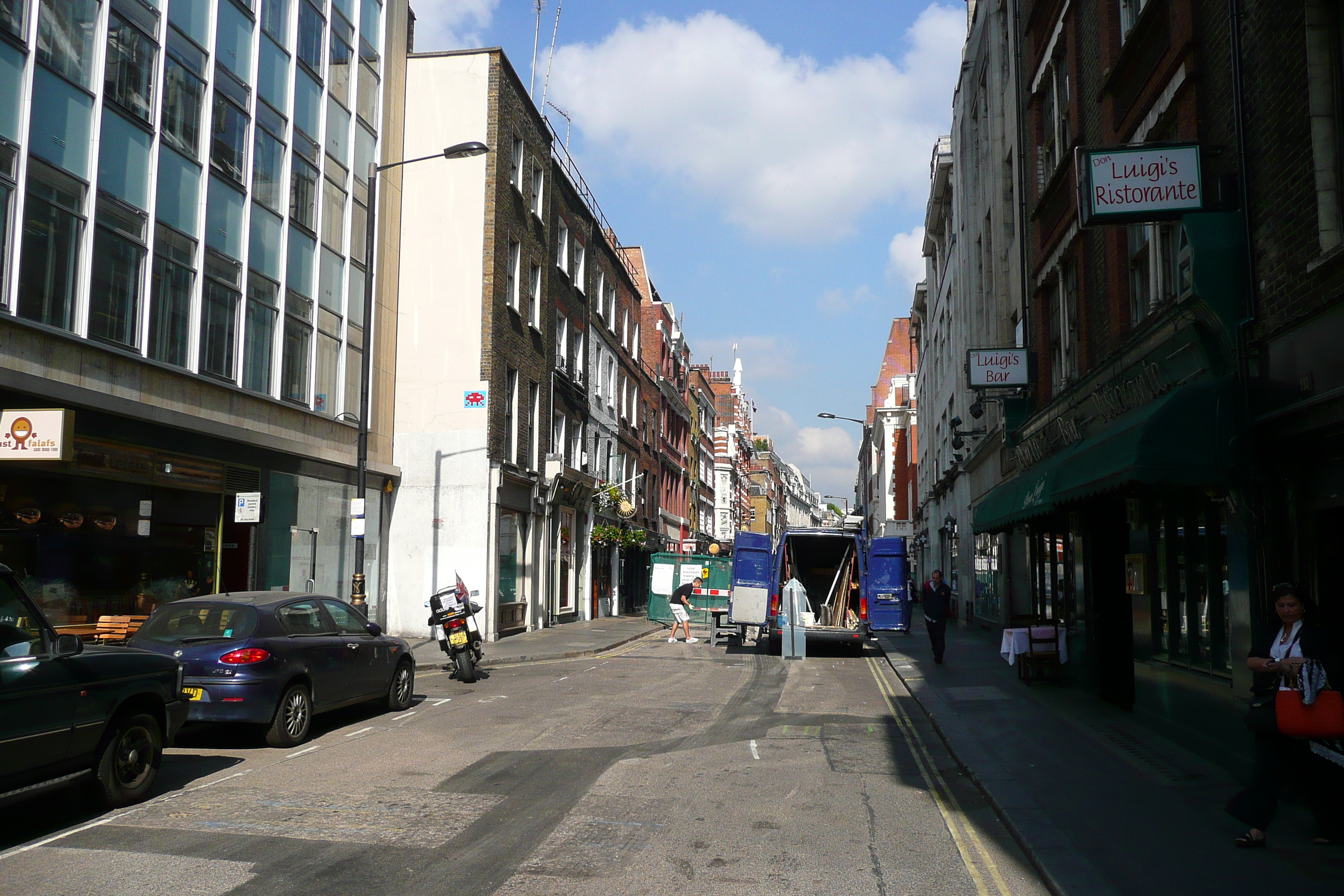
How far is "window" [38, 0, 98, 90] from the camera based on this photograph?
13.6 metres

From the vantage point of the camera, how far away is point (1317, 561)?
7.67 meters

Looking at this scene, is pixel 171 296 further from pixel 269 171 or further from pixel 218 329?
pixel 269 171

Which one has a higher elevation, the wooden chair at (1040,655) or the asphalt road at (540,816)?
the wooden chair at (1040,655)

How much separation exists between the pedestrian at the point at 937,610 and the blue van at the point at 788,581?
267cm

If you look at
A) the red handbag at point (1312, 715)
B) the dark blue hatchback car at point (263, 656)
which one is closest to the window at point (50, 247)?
the dark blue hatchback car at point (263, 656)

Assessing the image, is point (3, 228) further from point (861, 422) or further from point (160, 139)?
point (861, 422)

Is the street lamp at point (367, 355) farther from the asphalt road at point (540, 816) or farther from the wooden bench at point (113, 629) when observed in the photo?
the asphalt road at point (540, 816)

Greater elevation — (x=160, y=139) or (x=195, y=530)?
(x=160, y=139)

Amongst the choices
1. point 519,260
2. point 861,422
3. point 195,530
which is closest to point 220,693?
point 195,530

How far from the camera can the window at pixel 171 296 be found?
15969mm

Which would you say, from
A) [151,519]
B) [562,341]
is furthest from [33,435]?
[562,341]

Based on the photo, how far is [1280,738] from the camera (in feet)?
21.1

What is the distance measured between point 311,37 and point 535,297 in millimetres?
10317

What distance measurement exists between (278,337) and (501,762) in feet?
43.1
